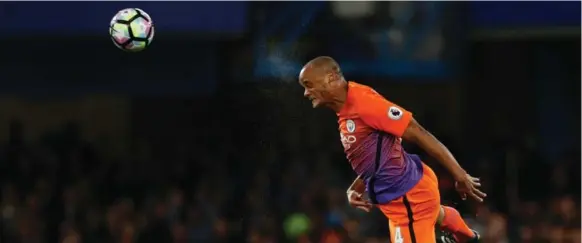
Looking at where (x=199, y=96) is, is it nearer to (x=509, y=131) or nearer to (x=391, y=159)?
(x=509, y=131)

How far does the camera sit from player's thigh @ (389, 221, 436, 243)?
7.32 m

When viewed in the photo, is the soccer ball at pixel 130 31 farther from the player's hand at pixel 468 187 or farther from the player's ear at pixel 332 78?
the player's hand at pixel 468 187

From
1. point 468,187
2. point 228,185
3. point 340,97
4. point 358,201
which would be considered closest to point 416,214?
point 468,187

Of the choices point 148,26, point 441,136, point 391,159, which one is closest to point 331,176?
point 441,136

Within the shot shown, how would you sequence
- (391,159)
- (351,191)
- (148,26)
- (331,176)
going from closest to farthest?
(391,159) < (351,191) < (148,26) < (331,176)

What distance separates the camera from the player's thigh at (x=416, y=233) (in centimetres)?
732

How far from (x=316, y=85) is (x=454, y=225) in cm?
144

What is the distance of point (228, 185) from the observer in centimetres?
1277

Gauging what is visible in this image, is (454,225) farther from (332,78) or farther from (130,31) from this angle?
(130,31)

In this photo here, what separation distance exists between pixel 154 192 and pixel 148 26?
406 centimetres

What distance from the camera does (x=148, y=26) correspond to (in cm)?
905

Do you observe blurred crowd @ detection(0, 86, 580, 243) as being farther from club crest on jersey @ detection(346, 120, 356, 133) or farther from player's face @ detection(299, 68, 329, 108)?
player's face @ detection(299, 68, 329, 108)

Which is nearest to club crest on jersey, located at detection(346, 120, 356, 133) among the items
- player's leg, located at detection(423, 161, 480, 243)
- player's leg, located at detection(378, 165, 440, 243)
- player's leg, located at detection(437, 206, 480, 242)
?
player's leg, located at detection(378, 165, 440, 243)

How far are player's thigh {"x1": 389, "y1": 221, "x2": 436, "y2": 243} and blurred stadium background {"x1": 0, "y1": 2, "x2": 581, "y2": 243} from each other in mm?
4810
